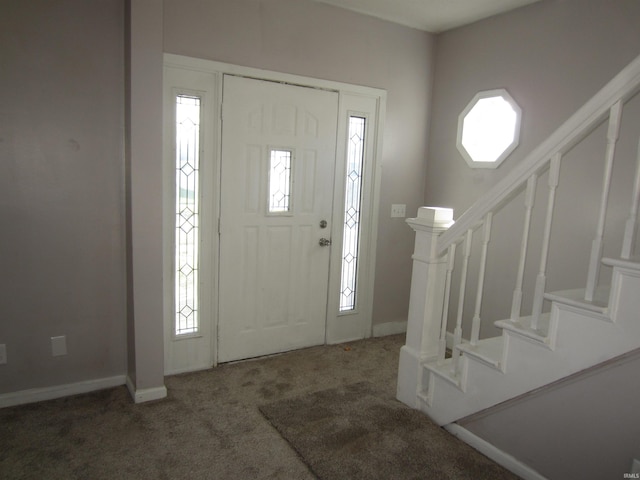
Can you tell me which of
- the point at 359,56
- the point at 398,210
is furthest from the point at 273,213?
the point at 359,56

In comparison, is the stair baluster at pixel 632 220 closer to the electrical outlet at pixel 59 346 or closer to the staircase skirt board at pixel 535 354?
the staircase skirt board at pixel 535 354

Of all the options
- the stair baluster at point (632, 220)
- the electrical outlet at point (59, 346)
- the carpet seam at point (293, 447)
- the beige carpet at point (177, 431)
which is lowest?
the beige carpet at point (177, 431)

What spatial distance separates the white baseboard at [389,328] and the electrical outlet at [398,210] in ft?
3.02

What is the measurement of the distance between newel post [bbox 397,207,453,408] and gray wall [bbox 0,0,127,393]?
5.64 feet

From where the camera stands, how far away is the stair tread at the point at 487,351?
2014mm

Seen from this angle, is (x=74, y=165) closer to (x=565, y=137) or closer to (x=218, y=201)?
(x=218, y=201)

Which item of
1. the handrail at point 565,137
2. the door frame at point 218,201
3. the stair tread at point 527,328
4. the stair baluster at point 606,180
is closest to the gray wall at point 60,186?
the door frame at point 218,201

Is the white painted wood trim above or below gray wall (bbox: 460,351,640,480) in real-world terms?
above

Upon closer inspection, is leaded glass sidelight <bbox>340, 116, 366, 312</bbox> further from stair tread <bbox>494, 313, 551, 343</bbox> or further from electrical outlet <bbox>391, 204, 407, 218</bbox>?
stair tread <bbox>494, 313, 551, 343</bbox>

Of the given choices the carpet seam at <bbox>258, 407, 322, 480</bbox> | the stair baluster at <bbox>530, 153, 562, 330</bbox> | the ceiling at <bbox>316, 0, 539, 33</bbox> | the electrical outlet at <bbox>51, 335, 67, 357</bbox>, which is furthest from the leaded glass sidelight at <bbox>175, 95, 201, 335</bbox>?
A: the stair baluster at <bbox>530, 153, 562, 330</bbox>

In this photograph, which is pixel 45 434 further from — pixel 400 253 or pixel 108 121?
pixel 400 253

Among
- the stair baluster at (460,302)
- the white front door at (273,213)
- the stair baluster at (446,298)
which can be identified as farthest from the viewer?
the white front door at (273,213)

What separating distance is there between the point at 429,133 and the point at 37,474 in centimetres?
340

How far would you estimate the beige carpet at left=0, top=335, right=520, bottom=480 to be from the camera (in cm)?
203
